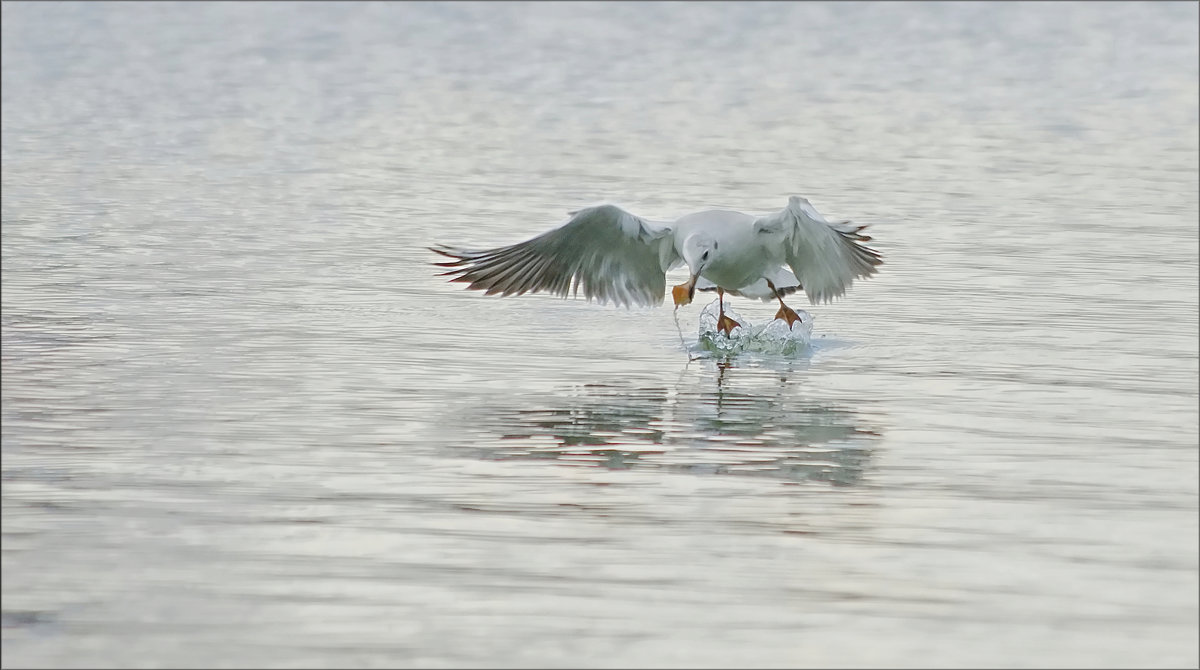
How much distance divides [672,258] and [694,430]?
2.68m

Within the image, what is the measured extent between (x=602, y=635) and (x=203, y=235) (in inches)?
394

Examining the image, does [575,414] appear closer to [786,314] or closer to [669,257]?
[669,257]

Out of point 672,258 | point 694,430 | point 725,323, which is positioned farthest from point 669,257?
point 694,430

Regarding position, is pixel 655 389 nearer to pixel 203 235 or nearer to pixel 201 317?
pixel 201 317

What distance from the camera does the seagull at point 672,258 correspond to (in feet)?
38.8

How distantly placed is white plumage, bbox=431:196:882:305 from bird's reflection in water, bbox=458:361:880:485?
41.5 inches

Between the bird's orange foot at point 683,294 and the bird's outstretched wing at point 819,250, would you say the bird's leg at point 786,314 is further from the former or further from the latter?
the bird's orange foot at point 683,294

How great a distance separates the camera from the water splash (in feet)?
39.7

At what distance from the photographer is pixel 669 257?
40.0 ft

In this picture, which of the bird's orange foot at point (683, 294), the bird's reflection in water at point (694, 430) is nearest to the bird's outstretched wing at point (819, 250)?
the bird's orange foot at point (683, 294)

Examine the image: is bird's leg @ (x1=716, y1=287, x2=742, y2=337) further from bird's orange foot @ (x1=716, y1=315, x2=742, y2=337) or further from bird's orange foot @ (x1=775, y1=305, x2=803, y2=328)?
bird's orange foot @ (x1=775, y1=305, x2=803, y2=328)

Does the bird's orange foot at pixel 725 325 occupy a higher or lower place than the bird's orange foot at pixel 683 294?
lower

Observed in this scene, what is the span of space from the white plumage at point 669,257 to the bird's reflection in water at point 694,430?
1.06 metres

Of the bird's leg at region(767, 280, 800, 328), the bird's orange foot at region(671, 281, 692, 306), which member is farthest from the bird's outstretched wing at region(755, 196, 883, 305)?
the bird's orange foot at region(671, 281, 692, 306)
